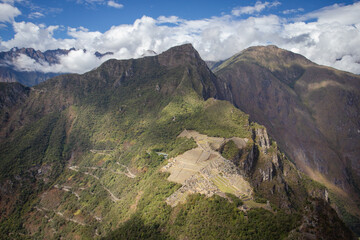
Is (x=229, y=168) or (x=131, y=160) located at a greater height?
(x=229, y=168)

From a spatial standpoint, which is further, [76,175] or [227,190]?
[76,175]

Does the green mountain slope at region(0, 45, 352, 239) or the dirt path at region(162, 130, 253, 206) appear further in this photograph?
the dirt path at region(162, 130, 253, 206)

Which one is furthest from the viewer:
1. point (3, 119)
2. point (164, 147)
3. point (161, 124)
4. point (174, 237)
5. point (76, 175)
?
point (3, 119)

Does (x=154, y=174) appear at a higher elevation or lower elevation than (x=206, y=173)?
lower

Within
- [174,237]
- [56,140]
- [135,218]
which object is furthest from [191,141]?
[56,140]

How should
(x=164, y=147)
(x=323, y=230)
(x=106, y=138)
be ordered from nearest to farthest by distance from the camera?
(x=323, y=230), (x=164, y=147), (x=106, y=138)

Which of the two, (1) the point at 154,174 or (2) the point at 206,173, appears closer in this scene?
(2) the point at 206,173

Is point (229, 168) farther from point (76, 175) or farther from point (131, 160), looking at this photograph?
point (76, 175)

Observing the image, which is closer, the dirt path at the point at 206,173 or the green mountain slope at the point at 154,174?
the green mountain slope at the point at 154,174
